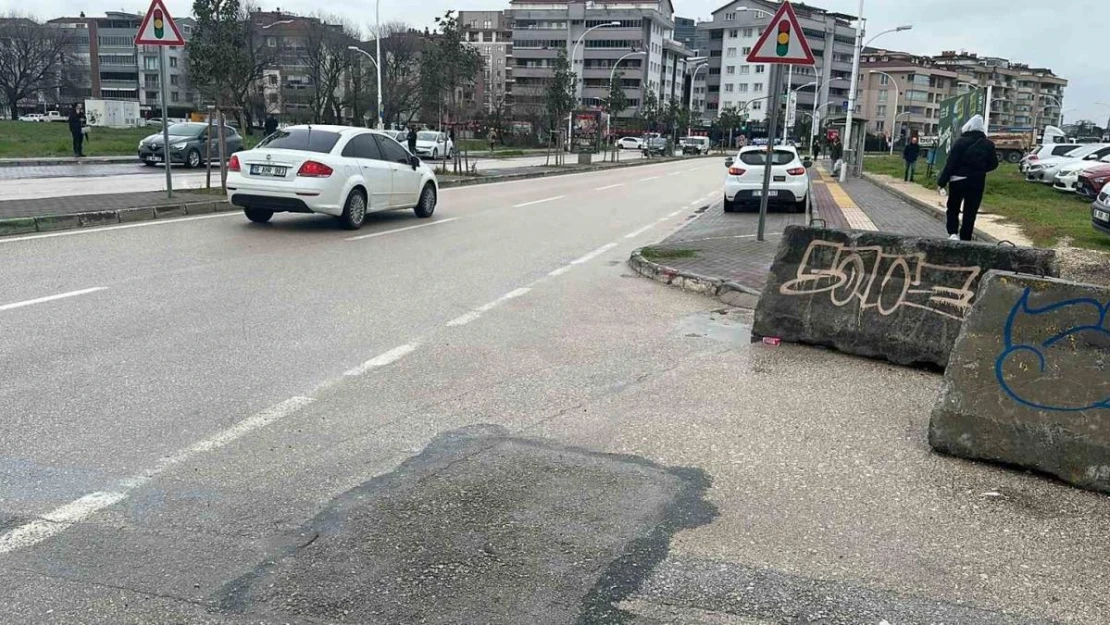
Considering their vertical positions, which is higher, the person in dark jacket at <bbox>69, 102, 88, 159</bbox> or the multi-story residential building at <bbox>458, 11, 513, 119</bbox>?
the multi-story residential building at <bbox>458, 11, 513, 119</bbox>

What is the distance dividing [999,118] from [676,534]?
18314cm

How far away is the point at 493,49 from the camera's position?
151 metres

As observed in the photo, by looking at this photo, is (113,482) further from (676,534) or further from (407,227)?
(407,227)

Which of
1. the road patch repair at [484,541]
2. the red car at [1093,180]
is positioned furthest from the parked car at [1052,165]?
the road patch repair at [484,541]

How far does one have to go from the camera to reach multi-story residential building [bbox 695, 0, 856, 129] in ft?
430

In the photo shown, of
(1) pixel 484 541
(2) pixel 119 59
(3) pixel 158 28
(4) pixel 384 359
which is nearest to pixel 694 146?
(3) pixel 158 28

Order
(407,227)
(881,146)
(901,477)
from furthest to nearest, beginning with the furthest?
(881,146)
(407,227)
(901,477)

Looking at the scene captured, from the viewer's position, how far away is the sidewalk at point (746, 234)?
10039 mm

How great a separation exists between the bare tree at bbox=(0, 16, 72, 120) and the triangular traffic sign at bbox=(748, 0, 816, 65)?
97512 mm

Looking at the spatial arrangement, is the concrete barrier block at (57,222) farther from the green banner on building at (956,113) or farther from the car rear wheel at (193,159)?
the green banner on building at (956,113)

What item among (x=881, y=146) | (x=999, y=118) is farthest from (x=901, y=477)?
(x=999, y=118)

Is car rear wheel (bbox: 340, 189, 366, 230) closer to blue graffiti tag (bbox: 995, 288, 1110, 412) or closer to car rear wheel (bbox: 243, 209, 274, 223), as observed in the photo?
car rear wheel (bbox: 243, 209, 274, 223)

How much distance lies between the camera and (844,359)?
6816 mm

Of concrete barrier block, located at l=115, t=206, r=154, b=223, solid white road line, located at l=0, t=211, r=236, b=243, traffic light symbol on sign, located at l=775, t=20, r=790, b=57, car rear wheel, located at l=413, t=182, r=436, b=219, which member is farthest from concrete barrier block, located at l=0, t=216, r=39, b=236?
traffic light symbol on sign, located at l=775, t=20, r=790, b=57
